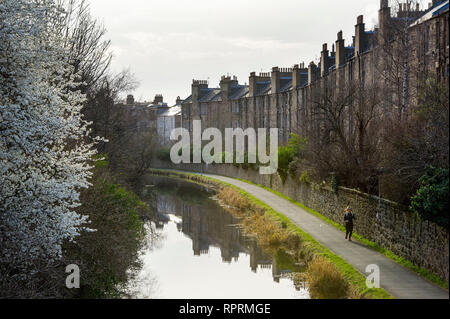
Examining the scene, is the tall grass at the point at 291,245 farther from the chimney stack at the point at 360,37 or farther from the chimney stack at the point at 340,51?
the chimney stack at the point at 360,37

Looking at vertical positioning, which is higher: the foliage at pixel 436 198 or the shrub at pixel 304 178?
the foliage at pixel 436 198

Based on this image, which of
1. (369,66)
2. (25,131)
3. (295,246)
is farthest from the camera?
(369,66)

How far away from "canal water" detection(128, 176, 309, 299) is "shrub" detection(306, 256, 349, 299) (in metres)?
0.45

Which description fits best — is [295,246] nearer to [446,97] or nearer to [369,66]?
[446,97]

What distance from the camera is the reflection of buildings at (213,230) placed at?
19.2 metres

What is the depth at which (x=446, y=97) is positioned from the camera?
11.6 metres

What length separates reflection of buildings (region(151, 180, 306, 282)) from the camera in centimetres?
1918

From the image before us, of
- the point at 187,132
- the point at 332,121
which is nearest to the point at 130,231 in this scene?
the point at 332,121

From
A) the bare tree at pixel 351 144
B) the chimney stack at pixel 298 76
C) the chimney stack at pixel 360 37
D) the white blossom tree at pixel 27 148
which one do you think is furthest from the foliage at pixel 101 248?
the chimney stack at pixel 298 76

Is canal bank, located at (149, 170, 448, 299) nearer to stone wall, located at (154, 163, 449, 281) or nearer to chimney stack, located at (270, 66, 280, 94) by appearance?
stone wall, located at (154, 163, 449, 281)

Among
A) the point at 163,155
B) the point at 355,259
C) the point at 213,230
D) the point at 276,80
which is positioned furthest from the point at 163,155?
the point at 355,259

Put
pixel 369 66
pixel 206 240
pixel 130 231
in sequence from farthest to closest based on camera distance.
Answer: pixel 369 66 → pixel 206 240 → pixel 130 231

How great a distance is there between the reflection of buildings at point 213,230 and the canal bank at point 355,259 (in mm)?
1777
